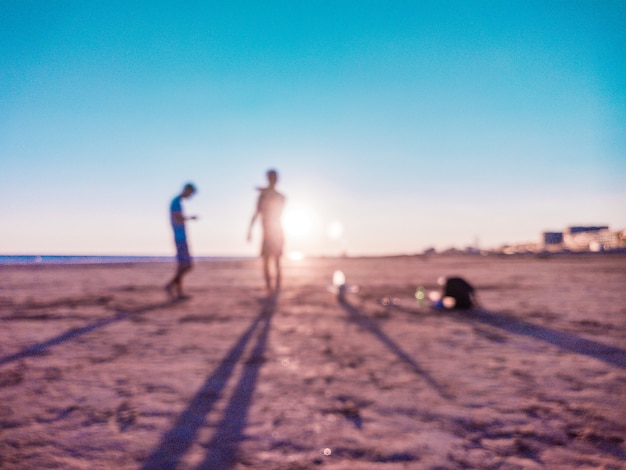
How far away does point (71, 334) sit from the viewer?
403 centimetres

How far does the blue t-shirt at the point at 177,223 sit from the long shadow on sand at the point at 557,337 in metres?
5.01

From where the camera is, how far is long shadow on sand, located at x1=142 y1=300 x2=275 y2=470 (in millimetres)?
1610

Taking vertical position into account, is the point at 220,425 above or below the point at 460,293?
below

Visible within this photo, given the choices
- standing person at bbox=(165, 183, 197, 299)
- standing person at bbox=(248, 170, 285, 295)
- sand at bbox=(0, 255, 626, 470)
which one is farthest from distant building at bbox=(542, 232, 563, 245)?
standing person at bbox=(165, 183, 197, 299)

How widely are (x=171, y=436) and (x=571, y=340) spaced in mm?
3663

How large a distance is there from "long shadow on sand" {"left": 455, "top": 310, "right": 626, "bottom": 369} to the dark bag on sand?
1.42ft

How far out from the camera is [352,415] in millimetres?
2055

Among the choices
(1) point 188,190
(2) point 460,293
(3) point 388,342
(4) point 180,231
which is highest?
(1) point 188,190

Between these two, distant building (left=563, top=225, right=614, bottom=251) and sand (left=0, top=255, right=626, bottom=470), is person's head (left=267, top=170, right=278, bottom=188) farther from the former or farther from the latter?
distant building (left=563, top=225, right=614, bottom=251)

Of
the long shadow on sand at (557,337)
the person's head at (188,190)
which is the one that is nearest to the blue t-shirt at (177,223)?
the person's head at (188,190)

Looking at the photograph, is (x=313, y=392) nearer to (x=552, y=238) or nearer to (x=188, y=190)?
(x=188, y=190)

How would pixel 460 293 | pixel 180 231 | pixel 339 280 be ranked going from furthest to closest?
pixel 339 280 < pixel 180 231 < pixel 460 293

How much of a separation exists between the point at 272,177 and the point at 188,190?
5.20ft

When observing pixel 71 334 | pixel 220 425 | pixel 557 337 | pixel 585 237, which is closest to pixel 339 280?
pixel 557 337
